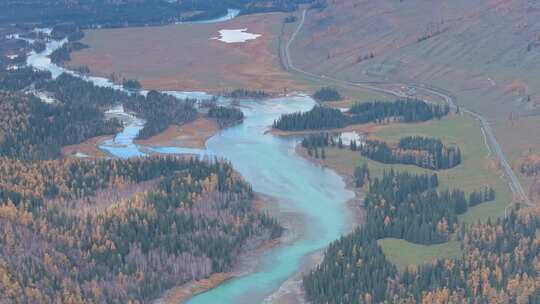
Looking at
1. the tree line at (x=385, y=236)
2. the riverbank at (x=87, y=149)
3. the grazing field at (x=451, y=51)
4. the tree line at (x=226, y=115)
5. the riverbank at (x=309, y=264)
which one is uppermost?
the grazing field at (x=451, y=51)

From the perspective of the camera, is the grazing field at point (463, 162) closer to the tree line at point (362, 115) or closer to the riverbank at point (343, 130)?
the riverbank at point (343, 130)

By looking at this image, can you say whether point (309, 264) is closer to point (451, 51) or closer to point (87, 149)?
point (87, 149)

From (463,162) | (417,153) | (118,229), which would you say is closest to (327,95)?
(417,153)

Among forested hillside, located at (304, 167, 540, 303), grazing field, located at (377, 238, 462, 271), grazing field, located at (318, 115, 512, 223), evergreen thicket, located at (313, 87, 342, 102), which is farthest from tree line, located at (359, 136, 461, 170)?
evergreen thicket, located at (313, 87, 342, 102)

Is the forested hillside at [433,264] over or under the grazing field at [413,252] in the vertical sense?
over

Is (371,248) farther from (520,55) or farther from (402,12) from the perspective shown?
(402,12)

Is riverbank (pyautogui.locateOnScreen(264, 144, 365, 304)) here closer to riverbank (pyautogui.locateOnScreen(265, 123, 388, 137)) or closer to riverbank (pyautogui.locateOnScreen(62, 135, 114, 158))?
riverbank (pyautogui.locateOnScreen(265, 123, 388, 137))

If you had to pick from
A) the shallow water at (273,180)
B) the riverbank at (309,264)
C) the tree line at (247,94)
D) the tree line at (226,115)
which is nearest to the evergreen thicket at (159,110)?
the shallow water at (273,180)

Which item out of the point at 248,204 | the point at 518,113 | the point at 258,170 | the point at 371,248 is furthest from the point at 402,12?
the point at 371,248
